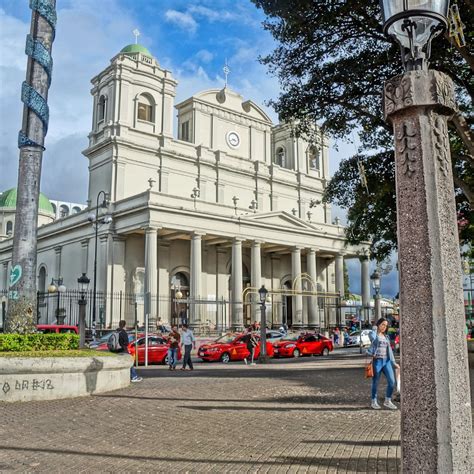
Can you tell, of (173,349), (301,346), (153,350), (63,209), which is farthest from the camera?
(63,209)

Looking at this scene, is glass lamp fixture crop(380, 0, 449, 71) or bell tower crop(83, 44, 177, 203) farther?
bell tower crop(83, 44, 177, 203)

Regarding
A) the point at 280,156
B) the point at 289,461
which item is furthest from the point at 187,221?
the point at 289,461

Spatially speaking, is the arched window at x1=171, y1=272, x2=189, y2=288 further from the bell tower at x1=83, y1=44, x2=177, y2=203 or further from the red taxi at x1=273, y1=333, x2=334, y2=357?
the red taxi at x1=273, y1=333, x2=334, y2=357

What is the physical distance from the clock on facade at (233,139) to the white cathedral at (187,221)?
0.42 feet

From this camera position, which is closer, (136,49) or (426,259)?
(426,259)

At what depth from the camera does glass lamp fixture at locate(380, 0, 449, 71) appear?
4211 millimetres

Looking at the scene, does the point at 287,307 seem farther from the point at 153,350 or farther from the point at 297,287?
the point at 153,350

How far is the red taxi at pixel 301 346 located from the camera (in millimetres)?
30344

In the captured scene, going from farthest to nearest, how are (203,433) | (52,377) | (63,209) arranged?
(63,209)
(52,377)
(203,433)

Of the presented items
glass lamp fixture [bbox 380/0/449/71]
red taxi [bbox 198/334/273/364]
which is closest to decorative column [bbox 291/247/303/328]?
red taxi [bbox 198/334/273/364]

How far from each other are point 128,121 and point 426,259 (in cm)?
4310

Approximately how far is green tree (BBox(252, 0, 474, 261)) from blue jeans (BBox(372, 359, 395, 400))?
520 centimetres

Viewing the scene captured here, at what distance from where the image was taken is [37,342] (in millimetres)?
12969

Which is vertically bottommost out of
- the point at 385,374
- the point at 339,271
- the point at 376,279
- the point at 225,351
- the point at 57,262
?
the point at 225,351
